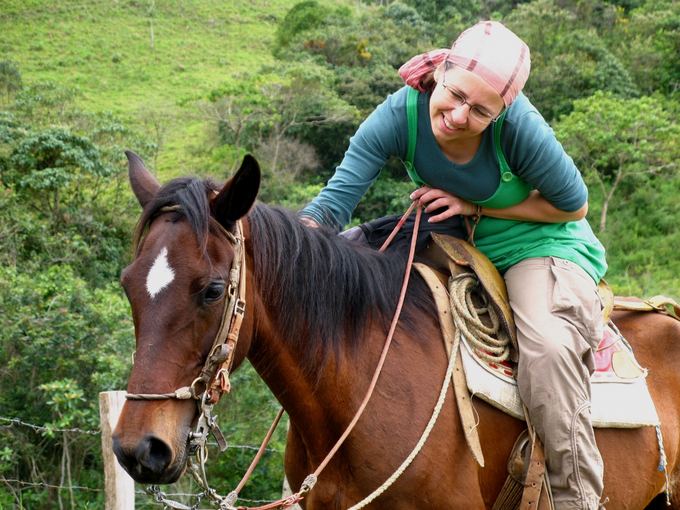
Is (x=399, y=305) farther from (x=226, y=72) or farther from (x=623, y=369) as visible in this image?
(x=226, y=72)

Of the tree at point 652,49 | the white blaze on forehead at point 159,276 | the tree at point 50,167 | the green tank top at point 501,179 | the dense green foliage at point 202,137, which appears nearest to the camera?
the white blaze on forehead at point 159,276

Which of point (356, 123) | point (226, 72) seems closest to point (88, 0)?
point (226, 72)

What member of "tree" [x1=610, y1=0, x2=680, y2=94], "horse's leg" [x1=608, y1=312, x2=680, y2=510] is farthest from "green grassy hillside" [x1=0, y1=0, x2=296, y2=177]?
"horse's leg" [x1=608, y1=312, x2=680, y2=510]

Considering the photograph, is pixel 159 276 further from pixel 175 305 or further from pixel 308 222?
pixel 308 222

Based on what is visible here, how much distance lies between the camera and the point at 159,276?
2.18m

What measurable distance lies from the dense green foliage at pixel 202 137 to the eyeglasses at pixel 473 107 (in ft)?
7.66

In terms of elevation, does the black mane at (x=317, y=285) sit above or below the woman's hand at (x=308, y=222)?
below

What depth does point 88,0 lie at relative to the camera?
46.7m

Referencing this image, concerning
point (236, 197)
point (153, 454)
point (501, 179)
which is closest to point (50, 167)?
point (501, 179)

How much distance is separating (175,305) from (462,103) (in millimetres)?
1348

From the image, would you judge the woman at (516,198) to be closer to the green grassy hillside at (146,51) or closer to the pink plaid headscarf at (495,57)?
the pink plaid headscarf at (495,57)

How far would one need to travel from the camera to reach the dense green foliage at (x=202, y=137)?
24.8 feet

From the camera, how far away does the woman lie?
2.74 meters

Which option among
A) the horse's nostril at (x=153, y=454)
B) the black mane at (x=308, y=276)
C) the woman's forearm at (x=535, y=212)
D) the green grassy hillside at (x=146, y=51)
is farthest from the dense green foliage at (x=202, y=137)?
the horse's nostril at (x=153, y=454)
